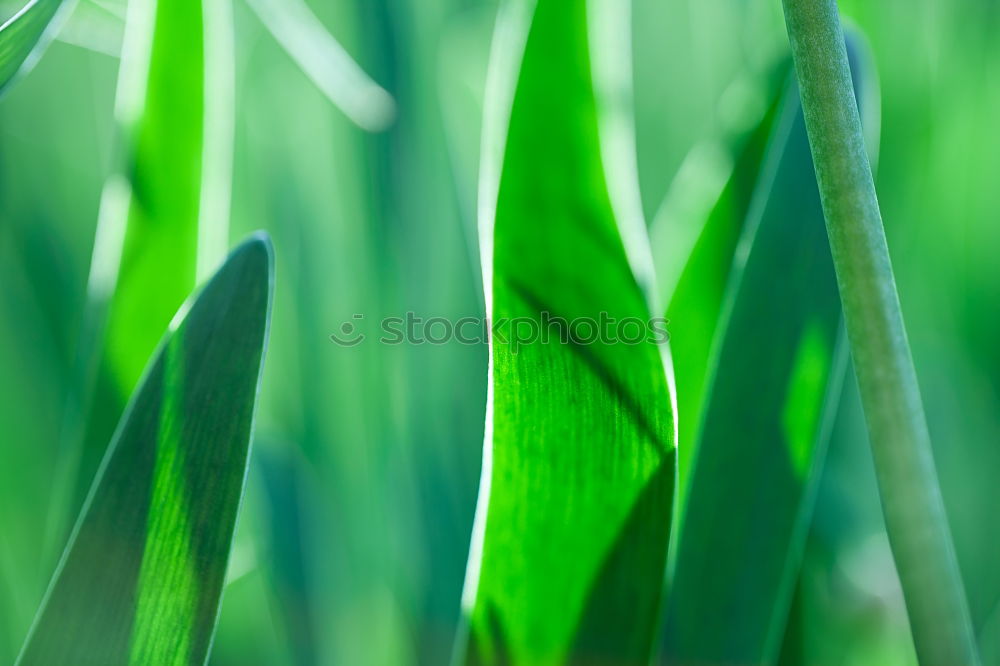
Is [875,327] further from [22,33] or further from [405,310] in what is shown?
[405,310]

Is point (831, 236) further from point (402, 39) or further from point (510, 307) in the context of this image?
point (402, 39)

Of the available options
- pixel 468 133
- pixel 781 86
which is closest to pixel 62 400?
pixel 468 133

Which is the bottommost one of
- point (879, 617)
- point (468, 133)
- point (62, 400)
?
point (879, 617)

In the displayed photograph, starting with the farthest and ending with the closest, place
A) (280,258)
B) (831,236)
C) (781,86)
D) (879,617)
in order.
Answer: (280,258)
(879,617)
(781,86)
(831,236)

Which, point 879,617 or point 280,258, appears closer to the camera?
point 879,617

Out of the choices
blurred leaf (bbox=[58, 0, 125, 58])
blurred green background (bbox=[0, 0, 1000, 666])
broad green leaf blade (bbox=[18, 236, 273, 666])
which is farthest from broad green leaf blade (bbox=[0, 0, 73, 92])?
blurred leaf (bbox=[58, 0, 125, 58])

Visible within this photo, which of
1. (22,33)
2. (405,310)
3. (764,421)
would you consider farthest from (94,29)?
(764,421)

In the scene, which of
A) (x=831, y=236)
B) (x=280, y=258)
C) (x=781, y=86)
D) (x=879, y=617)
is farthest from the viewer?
(x=280, y=258)
